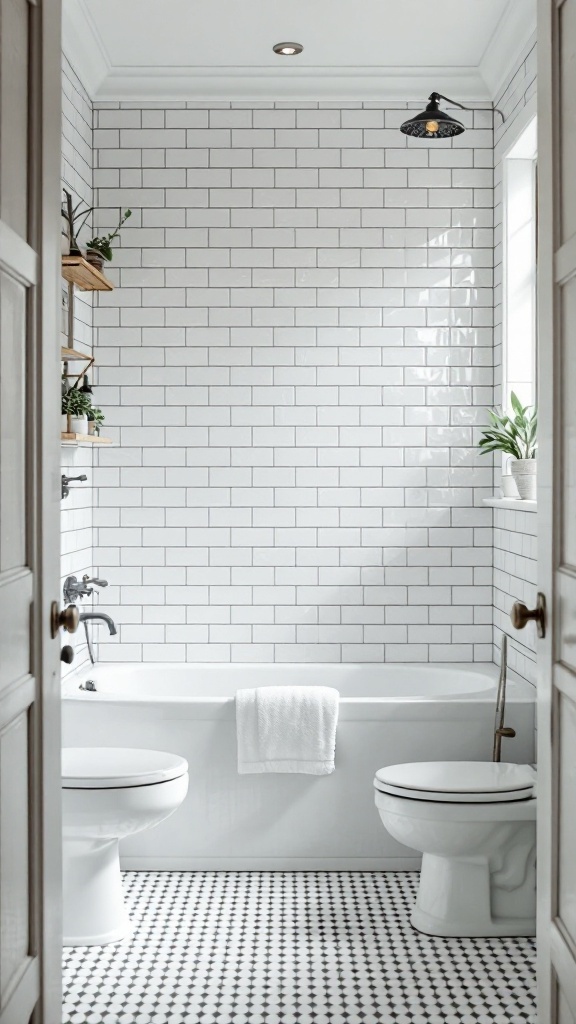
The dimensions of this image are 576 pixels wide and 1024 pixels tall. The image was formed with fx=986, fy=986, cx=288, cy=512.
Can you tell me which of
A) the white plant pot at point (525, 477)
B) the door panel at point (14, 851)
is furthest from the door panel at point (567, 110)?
the white plant pot at point (525, 477)

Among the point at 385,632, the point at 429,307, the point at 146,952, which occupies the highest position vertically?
the point at 429,307

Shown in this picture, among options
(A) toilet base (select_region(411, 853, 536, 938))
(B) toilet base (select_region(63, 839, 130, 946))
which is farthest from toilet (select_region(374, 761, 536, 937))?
(B) toilet base (select_region(63, 839, 130, 946))

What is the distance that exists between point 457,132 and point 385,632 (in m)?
2.04

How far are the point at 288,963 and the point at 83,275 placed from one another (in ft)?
8.24

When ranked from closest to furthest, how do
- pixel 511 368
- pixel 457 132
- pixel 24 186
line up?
1. pixel 24 186
2. pixel 457 132
3. pixel 511 368

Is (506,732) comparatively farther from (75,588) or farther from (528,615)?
(528,615)

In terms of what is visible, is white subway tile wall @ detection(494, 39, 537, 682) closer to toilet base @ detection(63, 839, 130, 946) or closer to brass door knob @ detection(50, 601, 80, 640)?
toilet base @ detection(63, 839, 130, 946)

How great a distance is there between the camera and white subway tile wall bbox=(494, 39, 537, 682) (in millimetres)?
3639

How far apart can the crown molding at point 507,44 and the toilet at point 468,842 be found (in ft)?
8.66

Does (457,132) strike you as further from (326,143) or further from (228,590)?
(228,590)

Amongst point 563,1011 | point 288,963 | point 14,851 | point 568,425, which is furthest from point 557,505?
point 288,963

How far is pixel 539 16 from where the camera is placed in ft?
5.92

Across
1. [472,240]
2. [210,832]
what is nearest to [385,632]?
[210,832]

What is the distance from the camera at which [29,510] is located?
62.9 inches
